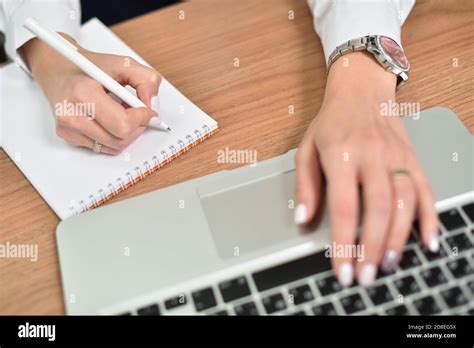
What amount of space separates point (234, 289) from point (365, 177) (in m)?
0.17

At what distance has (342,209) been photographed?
1.63 feet

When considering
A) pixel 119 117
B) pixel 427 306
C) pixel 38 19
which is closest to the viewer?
pixel 427 306

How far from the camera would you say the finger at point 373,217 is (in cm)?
47

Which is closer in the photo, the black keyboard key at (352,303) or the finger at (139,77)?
the black keyboard key at (352,303)

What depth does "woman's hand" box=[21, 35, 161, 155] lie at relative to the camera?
59cm

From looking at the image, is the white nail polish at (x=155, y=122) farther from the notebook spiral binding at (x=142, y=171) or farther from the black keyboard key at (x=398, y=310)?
the black keyboard key at (x=398, y=310)

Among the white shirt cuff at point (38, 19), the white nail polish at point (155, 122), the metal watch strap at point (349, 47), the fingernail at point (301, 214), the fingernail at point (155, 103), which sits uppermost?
the white shirt cuff at point (38, 19)

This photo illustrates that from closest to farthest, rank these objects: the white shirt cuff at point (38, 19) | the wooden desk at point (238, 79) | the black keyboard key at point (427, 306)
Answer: the black keyboard key at point (427, 306), the wooden desk at point (238, 79), the white shirt cuff at point (38, 19)

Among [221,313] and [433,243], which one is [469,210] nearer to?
[433,243]

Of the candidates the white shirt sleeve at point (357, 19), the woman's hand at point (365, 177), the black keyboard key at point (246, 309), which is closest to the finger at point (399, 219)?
the woman's hand at point (365, 177)

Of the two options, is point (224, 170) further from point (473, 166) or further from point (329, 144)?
point (473, 166)

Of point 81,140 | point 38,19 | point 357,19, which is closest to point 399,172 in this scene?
point 357,19

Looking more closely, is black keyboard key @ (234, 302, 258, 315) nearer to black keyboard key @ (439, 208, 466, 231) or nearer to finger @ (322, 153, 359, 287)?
finger @ (322, 153, 359, 287)

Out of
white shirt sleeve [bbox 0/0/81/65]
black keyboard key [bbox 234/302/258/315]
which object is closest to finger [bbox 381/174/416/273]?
black keyboard key [bbox 234/302/258/315]
